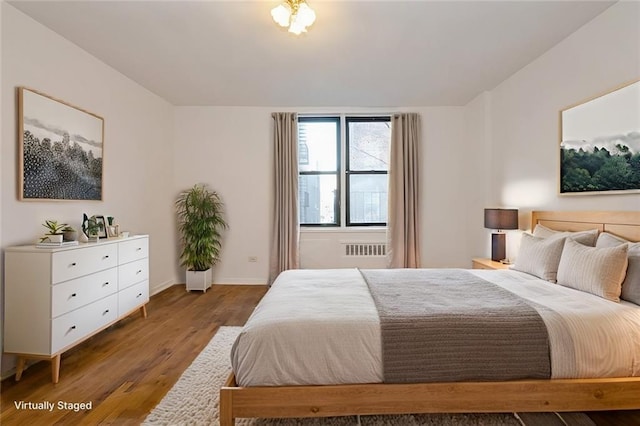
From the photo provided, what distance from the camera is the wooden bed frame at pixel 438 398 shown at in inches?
62.1

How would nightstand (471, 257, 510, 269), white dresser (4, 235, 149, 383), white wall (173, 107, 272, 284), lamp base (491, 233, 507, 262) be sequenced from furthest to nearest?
white wall (173, 107, 272, 284)
lamp base (491, 233, 507, 262)
nightstand (471, 257, 510, 269)
white dresser (4, 235, 149, 383)

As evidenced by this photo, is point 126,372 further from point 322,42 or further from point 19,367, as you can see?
point 322,42

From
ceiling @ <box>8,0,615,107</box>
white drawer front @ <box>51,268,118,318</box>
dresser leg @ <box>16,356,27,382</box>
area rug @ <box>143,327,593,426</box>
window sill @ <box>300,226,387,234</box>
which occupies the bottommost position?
area rug @ <box>143,327,593,426</box>

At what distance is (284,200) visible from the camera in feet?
15.6

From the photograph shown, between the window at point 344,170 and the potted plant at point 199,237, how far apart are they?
132cm

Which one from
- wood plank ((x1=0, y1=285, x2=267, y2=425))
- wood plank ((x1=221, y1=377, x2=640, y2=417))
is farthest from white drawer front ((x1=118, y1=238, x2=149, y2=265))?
wood plank ((x1=221, y1=377, x2=640, y2=417))

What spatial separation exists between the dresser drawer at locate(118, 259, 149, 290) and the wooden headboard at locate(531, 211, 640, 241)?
3.93 meters

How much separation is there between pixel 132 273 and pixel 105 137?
1.45 metres

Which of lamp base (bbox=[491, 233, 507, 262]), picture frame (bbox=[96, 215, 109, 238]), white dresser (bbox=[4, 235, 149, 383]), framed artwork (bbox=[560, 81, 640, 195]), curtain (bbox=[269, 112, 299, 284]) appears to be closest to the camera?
white dresser (bbox=[4, 235, 149, 383])

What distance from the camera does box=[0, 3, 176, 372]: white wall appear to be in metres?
2.32

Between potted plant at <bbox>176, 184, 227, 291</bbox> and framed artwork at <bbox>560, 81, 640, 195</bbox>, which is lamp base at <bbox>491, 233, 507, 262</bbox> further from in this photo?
potted plant at <bbox>176, 184, 227, 291</bbox>

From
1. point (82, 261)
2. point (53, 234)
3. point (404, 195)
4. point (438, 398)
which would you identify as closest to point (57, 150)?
point (53, 234)

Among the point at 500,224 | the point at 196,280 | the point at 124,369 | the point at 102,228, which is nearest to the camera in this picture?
the point at 124,369

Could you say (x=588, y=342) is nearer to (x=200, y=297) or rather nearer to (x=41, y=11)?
(x=200, y=297)
